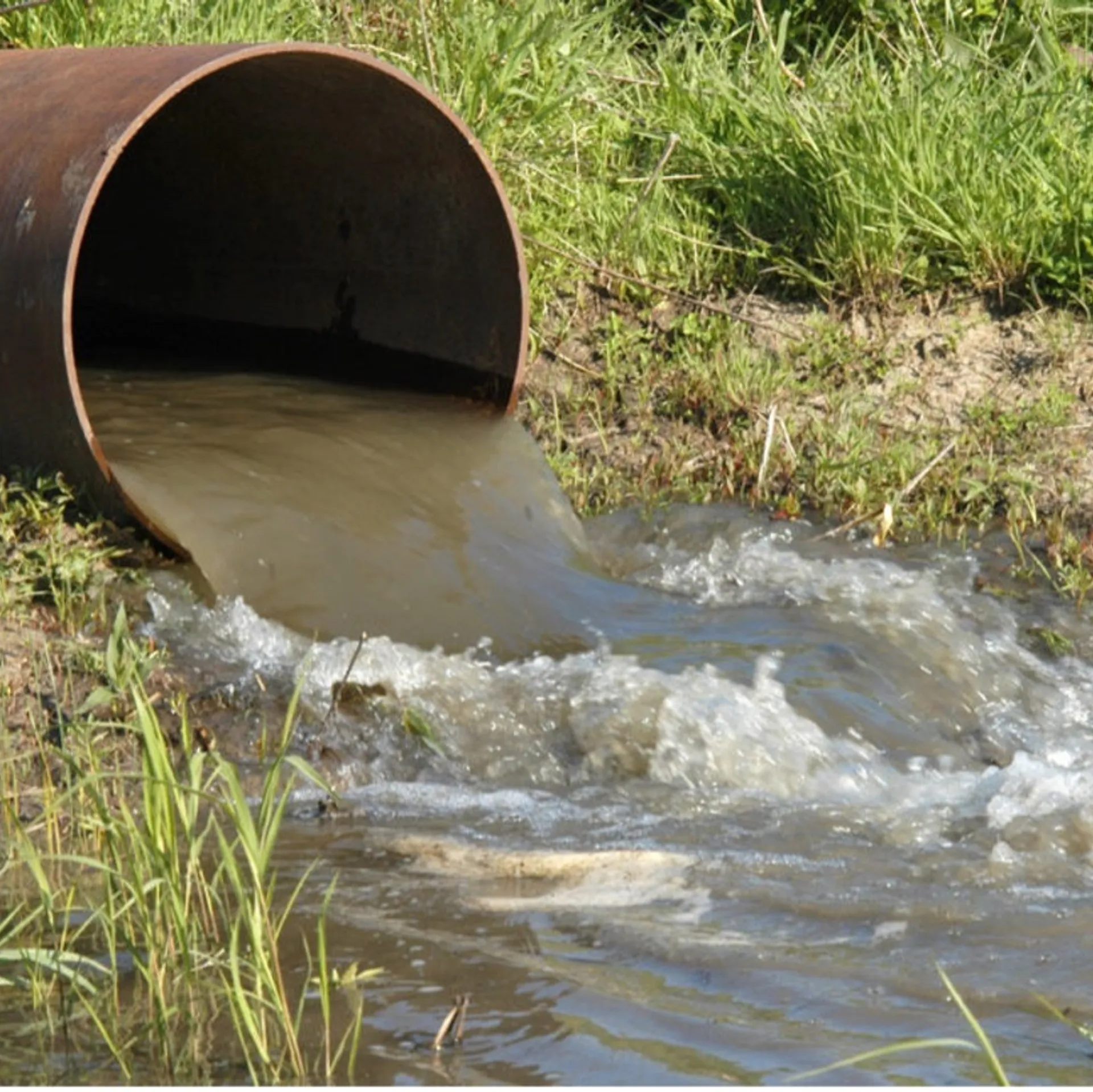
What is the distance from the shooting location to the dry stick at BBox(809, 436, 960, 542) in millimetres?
5641

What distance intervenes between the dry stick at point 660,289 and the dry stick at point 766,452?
496 millimetres

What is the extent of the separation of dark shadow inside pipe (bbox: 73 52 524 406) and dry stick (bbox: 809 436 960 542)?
993 mm

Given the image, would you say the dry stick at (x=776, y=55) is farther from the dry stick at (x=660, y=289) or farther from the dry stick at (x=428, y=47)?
the dry stick at (x=428, y=47)

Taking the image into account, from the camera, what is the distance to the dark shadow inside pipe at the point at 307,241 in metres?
5.62

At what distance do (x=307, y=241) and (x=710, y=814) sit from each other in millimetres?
2938

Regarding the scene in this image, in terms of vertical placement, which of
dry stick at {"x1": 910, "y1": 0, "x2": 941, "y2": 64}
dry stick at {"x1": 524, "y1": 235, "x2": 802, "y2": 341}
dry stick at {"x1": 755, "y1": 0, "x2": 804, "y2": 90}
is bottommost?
dry stick at {"x1": 524, "y1": 235, "x2": 802, "y2": 341}

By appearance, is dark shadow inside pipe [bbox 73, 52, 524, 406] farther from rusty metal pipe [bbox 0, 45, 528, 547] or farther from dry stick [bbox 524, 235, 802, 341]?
dry stick [bbox 524, 235, 802, 341]

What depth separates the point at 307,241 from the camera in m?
6.16

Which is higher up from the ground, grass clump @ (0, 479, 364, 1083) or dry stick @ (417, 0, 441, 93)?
dry stick @ (417, 0, 441, 93)

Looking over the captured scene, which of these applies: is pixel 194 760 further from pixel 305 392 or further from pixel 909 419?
pixel 909 419

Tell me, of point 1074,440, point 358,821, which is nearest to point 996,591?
point 1074,440

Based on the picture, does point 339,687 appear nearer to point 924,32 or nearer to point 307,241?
point 307,241

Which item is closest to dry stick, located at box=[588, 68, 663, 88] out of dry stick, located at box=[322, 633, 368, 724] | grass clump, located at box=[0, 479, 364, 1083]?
dry stick, located at box=[322, 633, 368, 724]

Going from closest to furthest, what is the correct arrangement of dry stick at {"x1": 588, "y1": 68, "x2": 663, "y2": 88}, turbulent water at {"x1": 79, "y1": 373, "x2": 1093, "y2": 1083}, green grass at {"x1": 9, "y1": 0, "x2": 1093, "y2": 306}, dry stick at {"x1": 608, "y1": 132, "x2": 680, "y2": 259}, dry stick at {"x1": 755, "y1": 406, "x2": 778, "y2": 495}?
turbulent water at {"x1": 79, "y1": 373, "x2": 1093, "y2": 1083} → dry stick at {"x1": 755, "y1": 406, "x2": 778, "y2": 495} → green grass at {"x1": 9, "y1": 0, "x2": 1093, "y2": 306} → dry stick at {"x1": 608, "y1": 132, "x2": 680, "y2": 259} → dry stick at {"x1": 588, "y1": 68, "x2": 663, "y2": 88}
